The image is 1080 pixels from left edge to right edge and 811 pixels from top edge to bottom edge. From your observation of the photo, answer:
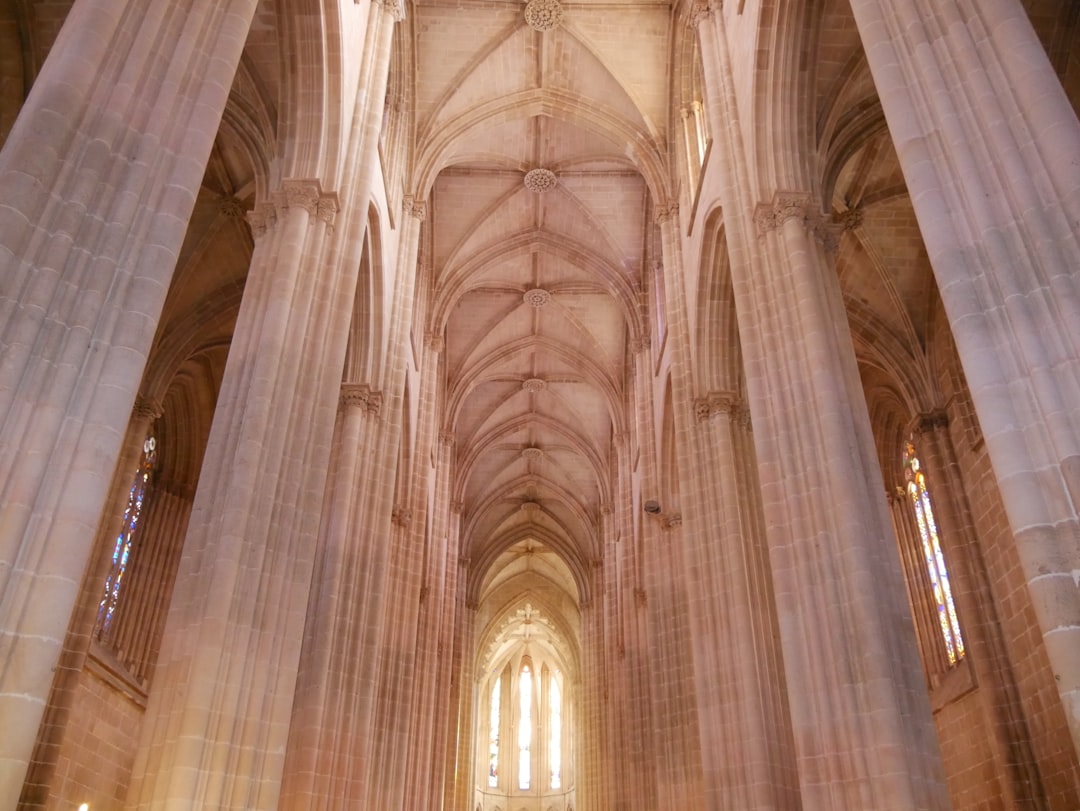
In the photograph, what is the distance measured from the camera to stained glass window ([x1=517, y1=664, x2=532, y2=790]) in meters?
45.8

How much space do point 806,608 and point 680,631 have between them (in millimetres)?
9507

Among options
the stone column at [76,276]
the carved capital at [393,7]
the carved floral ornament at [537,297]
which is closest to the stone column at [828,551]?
the stone column at [76,276]

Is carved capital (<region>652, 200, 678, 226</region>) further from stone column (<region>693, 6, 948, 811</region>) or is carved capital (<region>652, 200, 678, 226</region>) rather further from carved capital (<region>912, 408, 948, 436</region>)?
stone column (<region>693, 6, 948, 811</region>)

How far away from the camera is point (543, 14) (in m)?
19.4

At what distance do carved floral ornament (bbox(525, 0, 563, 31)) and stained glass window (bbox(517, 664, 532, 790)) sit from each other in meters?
36.0

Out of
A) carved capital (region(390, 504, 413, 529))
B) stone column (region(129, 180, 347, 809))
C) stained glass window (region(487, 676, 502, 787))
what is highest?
stained glass window (region(487, 676, 502, 787))

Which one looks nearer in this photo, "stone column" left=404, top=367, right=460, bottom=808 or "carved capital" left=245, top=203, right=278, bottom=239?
"carved capital" left=245, top=203, right=278, bottom=239

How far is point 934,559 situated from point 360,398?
37.3 ft

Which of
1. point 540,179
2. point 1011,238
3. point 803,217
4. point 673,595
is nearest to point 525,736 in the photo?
point 673,595

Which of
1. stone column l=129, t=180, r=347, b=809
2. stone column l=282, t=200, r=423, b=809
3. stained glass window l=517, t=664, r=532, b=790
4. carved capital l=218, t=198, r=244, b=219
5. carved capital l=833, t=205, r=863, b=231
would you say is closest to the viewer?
stone column l=129, t=180, r=347, b=809

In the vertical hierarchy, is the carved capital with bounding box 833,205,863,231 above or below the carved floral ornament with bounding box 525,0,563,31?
below

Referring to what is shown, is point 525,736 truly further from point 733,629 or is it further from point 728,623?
point 733,629

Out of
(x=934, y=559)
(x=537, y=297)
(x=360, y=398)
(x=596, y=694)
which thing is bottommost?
(x=934, y=559)

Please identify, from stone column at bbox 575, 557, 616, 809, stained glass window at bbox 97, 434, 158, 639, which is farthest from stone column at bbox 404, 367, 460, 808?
stained glass window at bbox 97, 434, 158, 639
